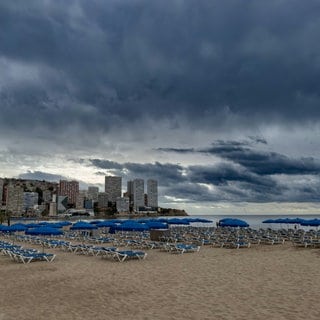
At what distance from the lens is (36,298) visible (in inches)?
324

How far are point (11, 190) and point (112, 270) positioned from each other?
183495mm

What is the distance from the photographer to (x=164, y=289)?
8.93 metres

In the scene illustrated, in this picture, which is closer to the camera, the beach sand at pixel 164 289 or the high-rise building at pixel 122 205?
the beach sand at pixel 164 289

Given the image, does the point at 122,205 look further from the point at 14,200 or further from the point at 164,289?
the point at 164,289

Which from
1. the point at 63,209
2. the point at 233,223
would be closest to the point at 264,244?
the point at 233,223

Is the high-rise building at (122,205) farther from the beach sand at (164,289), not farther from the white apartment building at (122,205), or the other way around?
the beach sand at (164,289)

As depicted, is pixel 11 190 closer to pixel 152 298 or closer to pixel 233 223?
pixel 233 223

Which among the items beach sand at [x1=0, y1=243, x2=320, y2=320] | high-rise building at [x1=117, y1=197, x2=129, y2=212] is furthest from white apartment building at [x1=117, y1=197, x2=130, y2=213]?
beach sand at [x1=0, y1=243, x2=320, y2=320]

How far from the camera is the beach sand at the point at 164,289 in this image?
6926 millimetres

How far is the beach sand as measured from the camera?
6926 mm

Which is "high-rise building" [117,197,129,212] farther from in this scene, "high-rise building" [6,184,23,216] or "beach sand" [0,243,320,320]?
"beach sand" [0,243,320,320]

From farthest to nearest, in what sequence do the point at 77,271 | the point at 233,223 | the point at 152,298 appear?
1. the point at 233,223
2. the point at 77,271
3. the point at 152,298

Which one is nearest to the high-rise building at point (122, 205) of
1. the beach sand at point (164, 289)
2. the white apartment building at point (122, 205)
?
the white apartment building at point (122, 205)

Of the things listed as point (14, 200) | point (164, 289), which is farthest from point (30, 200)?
point (164, 289)
